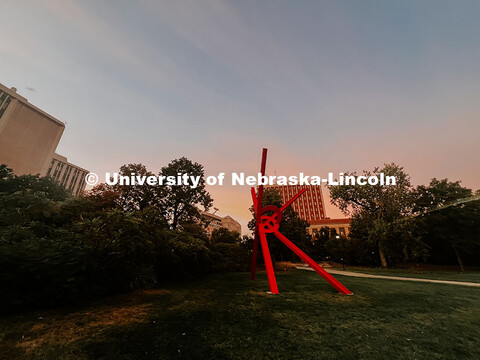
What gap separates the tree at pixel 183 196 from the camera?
20.1m

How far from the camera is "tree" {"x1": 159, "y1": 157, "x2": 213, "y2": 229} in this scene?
2014 centimetres

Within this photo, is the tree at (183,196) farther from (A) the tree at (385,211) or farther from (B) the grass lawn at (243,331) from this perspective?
(A) the tree at (385,211)

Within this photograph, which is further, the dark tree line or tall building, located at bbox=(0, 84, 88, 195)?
tall building, located at bbox=(0, 84, 88, 195)

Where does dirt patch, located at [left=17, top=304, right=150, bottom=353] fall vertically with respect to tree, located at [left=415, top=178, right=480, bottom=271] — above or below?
below

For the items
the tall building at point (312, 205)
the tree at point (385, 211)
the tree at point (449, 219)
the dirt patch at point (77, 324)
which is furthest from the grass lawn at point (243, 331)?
the tall building at point (312, 205)

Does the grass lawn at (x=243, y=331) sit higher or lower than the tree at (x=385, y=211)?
lower

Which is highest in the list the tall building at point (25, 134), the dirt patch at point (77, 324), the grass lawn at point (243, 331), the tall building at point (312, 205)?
the tall building at point (312, 205)

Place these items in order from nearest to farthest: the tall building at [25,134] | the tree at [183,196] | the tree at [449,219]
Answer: the tree at [183,196] → the tree at [449,219] → the tall building at [25,134]

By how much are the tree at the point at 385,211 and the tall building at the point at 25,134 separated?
39.4 metres

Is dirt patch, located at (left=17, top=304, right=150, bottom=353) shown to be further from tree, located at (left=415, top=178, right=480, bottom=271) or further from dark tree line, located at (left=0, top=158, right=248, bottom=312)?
tree, located at (left=415, top=178, right=480, bottom=271)

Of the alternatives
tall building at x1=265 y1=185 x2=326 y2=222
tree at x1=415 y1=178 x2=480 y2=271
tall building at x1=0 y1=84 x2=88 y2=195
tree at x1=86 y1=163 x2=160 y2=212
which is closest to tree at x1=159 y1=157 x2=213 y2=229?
tree at x1=86 y1=163 x2=160 y2=212

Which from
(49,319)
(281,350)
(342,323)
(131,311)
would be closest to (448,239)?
(342,323)

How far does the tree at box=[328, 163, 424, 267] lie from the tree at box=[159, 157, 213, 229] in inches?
730

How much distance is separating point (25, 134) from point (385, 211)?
2086 inches
